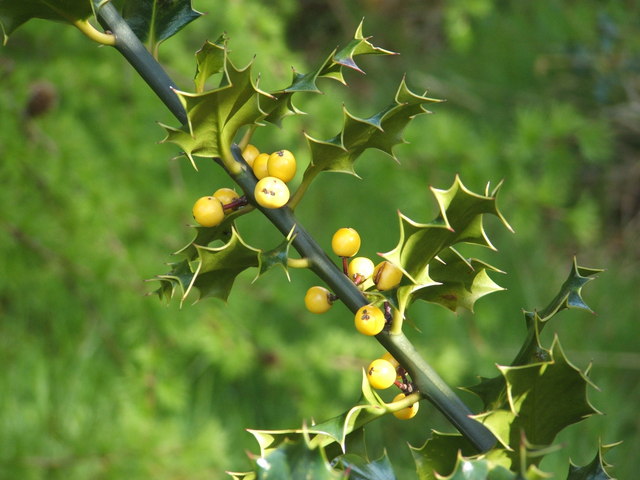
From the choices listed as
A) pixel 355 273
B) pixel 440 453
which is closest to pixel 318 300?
pixel 355 273

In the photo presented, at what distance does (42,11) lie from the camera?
53cm

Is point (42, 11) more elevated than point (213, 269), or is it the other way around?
point (42, 11)

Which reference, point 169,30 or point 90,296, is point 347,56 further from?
point 90,296

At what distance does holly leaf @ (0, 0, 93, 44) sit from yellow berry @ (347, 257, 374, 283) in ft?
0.89

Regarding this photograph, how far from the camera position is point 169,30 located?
559 millimetres

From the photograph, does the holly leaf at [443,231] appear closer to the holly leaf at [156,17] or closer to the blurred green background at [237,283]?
the holly leaf at [156,17]

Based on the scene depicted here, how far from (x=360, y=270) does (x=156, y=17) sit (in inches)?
10.0

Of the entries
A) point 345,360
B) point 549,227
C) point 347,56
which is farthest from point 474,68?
point 347,56

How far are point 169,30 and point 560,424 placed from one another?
16.4 inches

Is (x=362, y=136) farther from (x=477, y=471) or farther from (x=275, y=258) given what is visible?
(x=477, y=471)

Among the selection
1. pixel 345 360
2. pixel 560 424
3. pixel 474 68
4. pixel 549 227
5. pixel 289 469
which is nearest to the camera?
pixel 289 469

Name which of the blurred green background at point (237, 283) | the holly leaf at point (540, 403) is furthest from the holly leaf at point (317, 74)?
Result: the blurred green background at point (237, 283)

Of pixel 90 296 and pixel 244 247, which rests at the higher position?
pixel 244 247

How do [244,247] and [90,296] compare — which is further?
[90,296]
